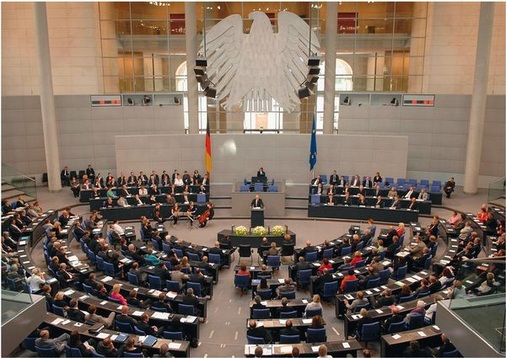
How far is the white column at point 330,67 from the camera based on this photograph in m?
22.7

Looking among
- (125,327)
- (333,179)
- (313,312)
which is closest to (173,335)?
(125,327)

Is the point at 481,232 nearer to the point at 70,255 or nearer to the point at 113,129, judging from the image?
the point at 70,255

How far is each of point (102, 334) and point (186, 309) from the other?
6.75 ft

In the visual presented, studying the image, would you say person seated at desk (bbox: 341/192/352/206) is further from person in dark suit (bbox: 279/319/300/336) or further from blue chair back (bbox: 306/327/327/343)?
person in dark suit (bbox: 279/319/300/336)

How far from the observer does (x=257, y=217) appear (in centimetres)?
1809

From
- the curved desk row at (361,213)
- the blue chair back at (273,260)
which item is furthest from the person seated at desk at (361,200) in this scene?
the blue chair back at (273,260)

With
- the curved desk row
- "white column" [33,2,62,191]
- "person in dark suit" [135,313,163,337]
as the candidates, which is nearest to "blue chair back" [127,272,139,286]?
"person in dark suit" [135,313,163,337]

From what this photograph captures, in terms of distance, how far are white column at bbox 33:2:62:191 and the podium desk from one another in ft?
36.2

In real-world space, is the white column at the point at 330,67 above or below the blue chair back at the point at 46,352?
above

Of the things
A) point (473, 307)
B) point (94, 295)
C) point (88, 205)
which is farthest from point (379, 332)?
point (88, 205)

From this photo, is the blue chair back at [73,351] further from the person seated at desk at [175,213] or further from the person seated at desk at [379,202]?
the person seated at desk at [379,202]

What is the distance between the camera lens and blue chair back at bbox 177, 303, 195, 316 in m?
10.5

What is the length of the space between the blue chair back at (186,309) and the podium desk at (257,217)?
7.76 meters

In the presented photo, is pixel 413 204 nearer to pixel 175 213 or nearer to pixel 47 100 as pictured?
pixel 175 213
